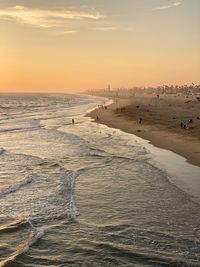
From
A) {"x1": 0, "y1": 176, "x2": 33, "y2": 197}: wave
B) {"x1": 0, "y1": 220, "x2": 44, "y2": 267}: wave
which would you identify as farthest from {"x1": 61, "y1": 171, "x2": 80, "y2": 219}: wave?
{"x1": 0, "y1": 176, "x2": 33, "y2": 197}: wave

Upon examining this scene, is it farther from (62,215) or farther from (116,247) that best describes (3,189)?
(116,247)

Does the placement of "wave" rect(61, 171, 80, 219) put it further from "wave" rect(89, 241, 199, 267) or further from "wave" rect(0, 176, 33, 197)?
"wave" rect(89, 241, 199, 267)

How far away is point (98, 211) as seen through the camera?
1277cm

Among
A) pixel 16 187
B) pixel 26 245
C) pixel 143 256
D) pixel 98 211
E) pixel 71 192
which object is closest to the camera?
pixel 143 256

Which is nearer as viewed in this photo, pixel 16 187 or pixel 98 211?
pixel 98 211

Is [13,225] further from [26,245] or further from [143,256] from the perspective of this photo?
[143,256]

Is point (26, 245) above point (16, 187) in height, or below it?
below

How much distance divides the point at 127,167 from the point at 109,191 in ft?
15.1

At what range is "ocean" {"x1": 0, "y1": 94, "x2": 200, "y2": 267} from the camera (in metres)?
9.59

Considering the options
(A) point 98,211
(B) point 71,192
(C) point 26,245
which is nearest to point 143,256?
(C) point 26,245

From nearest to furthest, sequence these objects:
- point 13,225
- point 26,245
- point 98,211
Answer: point 26,245, point 13,225, point 98,211

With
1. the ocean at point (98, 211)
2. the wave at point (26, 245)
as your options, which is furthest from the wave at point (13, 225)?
the wave at point (26, 245)

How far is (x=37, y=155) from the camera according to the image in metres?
24.1

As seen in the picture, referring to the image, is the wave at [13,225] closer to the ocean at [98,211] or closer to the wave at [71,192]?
the ocean at [98,211]
